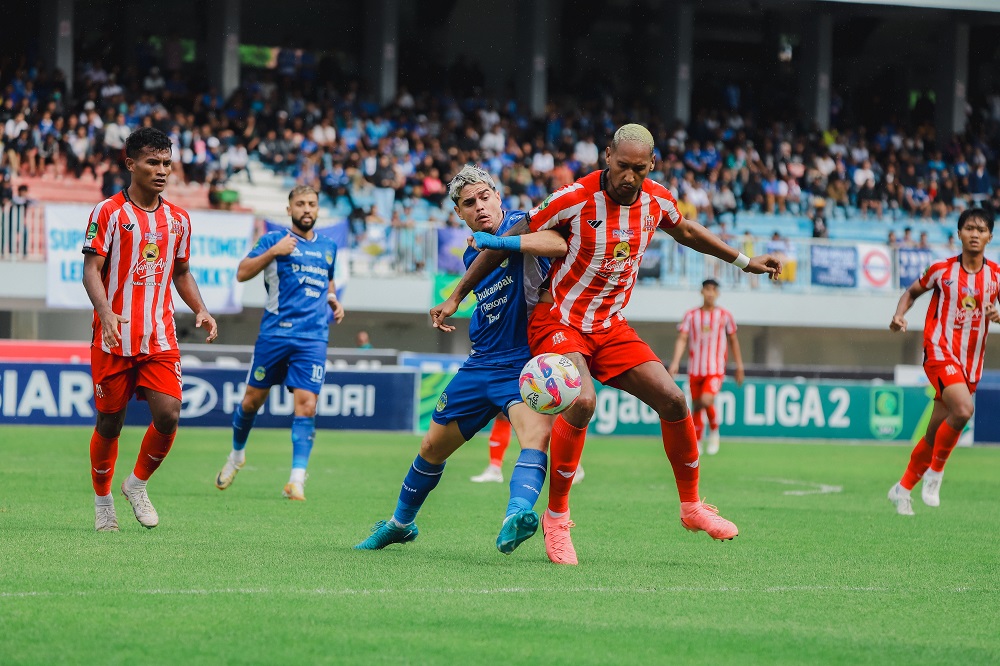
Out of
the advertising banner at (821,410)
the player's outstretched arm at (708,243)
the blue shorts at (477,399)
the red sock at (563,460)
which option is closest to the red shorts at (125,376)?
the blue shorts at (477,399)

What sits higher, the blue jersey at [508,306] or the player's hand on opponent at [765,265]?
the player's hand on opponent at [765,265]

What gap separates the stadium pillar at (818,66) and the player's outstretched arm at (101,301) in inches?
1286

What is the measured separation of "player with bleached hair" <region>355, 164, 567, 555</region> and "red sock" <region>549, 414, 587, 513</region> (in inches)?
2.9

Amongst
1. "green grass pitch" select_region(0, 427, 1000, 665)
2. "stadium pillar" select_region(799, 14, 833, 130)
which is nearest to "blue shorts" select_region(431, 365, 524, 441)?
"green grass pitch" select_region(0, 427, 1000, 665)

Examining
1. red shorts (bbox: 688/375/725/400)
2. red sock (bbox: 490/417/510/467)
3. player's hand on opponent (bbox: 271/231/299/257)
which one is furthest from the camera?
red shorts (bbox: 688/375/725/400)

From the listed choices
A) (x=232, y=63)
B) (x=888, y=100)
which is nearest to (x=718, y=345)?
(x=232, y=63)

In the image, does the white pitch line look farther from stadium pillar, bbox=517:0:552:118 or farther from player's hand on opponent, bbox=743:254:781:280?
stadium pillar, bbox=517:0:552:118

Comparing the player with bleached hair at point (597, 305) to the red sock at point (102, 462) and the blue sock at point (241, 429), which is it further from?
the blue sock at point (241, 429)

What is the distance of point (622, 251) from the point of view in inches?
276

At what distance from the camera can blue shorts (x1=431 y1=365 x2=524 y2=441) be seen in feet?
23.1

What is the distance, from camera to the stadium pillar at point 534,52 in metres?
36.1

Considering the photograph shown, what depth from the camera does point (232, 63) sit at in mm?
33688

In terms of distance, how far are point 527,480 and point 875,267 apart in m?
22.0

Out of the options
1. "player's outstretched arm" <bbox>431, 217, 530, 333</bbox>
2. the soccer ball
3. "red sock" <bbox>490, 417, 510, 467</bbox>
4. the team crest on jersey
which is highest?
the team crest on jersey
